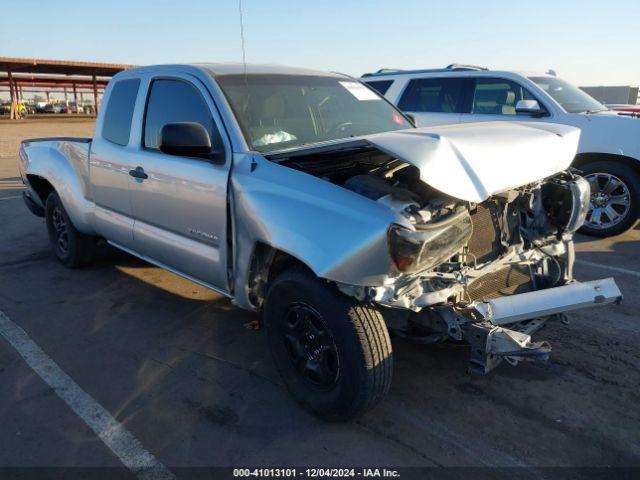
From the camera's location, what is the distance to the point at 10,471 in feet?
8.34

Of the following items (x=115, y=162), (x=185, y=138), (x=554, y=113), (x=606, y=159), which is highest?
(x=185, y=138)

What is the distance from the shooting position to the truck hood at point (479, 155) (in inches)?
94.5

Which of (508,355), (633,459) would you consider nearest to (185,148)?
(508,355)

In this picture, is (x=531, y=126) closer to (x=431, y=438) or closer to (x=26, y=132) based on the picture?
(x=431, y=438)

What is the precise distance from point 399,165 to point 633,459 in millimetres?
1872

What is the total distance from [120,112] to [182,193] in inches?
55.8

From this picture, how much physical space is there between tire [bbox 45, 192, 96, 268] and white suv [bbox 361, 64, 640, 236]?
492 cm

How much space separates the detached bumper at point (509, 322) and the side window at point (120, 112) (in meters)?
3.06

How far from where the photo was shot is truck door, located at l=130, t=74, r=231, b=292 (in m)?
3.27

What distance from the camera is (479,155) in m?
2.58

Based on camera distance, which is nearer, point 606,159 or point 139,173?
point 139,173

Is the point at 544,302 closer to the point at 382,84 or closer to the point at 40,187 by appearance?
the point at 40,187

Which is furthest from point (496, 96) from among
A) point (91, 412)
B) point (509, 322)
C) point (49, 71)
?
point (49, 71)

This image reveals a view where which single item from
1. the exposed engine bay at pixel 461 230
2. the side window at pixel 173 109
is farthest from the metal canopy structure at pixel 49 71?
the exposed engine bay at pixel 461 230
